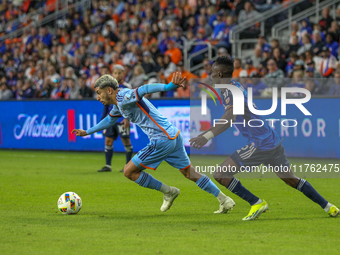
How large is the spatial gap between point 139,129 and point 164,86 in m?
9.08

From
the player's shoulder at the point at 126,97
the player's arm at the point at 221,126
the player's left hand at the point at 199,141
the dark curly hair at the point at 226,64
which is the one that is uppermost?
the dark curly hair at the point at 226,64

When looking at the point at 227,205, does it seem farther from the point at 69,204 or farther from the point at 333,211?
the point at 69,204

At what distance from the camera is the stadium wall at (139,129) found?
12.7 metres

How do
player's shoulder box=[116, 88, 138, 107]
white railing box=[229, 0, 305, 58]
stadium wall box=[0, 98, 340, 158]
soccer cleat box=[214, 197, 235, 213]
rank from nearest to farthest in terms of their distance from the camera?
player's shoulder box=[116, 88, 138, 107] < soccer cleat box=[214, 197, 235, 213] < stadium wall box=[0, 98, 340, 158] < white railing box=[229, 0, 305, 58]

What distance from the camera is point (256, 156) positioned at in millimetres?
6043

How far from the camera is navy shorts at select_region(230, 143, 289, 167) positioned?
6016 mm

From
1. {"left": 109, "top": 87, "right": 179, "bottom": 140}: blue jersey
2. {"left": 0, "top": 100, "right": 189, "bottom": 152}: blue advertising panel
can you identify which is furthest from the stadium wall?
{"left": 109, "top": 87, "right": 179, "bottom": 140}: blue jersey

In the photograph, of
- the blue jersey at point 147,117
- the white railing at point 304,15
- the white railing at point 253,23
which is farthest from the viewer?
the white railing at point 253,23

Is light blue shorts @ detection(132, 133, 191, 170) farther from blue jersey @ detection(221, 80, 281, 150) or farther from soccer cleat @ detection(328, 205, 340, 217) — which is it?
soccer cleat @ detection(328, 205, 340, 217)

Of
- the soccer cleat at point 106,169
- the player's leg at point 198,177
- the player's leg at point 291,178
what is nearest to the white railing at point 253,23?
the soccer cleat at point 106,169

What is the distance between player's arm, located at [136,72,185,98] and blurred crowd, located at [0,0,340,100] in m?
7.41

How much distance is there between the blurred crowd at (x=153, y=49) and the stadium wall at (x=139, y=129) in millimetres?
620

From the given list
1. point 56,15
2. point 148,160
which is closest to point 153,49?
point 56,15

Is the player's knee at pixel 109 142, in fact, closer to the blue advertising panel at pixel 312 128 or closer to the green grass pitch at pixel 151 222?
the green grass pitch at pixel 151 222
